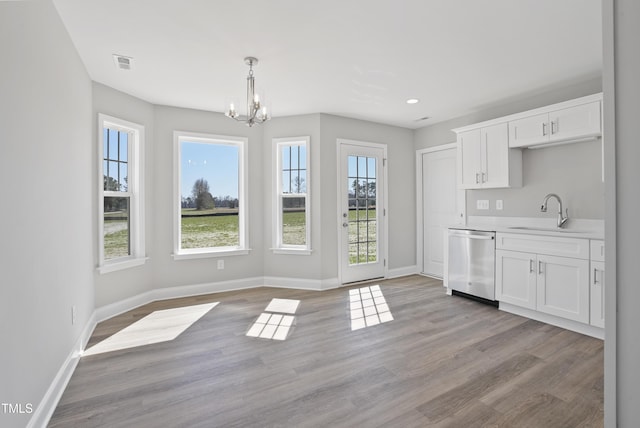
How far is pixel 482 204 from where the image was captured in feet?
15.0

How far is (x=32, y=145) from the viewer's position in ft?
5.89

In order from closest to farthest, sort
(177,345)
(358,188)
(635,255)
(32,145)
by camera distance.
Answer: (635,255), (32,145), (177,345), (358,188)

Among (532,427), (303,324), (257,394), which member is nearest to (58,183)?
(257,394)

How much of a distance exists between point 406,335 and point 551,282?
5.32 feet

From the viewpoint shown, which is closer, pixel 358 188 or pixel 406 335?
pixel 406 335

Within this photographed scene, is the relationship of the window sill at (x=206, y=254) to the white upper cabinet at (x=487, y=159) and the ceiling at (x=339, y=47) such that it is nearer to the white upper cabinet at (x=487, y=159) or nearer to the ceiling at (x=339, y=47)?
the ceiling at (x=339, y=47)

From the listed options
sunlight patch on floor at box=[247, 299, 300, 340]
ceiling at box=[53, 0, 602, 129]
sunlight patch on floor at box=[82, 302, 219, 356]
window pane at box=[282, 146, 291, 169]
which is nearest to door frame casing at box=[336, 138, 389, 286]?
window pane at box=[282, 146, 291, 169]

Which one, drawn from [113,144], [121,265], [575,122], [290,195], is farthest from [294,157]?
[575,122]

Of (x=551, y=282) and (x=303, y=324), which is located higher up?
(x=551, y=282)

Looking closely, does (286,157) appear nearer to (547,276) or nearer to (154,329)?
→ (154,329)

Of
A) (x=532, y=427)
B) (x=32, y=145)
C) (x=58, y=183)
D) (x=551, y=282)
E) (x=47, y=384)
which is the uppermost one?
(x=32, y=145)

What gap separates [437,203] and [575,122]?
229 cm

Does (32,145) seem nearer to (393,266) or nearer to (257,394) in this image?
(257,394)

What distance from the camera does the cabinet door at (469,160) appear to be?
4.29 meters
